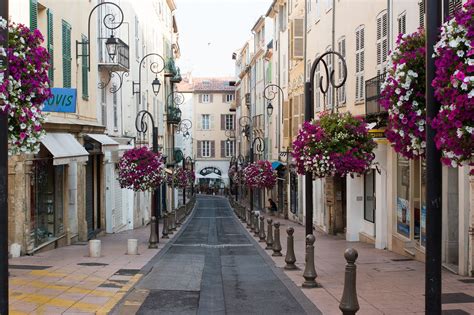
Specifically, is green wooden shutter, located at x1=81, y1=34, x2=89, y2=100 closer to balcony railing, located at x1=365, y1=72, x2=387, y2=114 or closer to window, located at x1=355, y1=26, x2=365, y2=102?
window, located at x1=355, y1=26, x2=365, y2=102

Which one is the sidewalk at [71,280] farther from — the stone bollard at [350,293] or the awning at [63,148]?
the stone bollard at [350,293]

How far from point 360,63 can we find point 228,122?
66.1m

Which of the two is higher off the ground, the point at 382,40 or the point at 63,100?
the point at 382,40

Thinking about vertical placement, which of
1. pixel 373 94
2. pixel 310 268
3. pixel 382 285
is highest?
pixel 373 94

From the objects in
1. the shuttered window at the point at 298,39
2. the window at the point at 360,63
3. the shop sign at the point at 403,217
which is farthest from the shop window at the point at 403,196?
the shuttered window at the point at 298,39

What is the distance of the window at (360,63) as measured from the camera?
65.8ft

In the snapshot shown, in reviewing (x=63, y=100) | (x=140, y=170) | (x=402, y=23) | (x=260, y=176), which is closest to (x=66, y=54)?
(x=63, y=100)

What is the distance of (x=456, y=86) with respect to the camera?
4875 mm

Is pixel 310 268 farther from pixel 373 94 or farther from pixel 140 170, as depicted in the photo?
pixel 140 170

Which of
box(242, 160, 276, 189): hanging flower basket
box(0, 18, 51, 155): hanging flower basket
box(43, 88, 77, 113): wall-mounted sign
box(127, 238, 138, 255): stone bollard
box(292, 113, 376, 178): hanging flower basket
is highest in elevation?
box(43, 88, 77, 113): wall-mounted sign

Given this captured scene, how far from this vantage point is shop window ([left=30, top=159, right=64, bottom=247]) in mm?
16236

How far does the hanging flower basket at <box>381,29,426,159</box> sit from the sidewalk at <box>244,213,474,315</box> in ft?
10.7

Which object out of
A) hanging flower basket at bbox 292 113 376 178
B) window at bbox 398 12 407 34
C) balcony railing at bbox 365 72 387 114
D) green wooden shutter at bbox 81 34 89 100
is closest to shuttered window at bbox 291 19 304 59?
green wooden shutter at bbox 81 34 89 100

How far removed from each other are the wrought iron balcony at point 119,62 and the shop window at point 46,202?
5.91 metres
